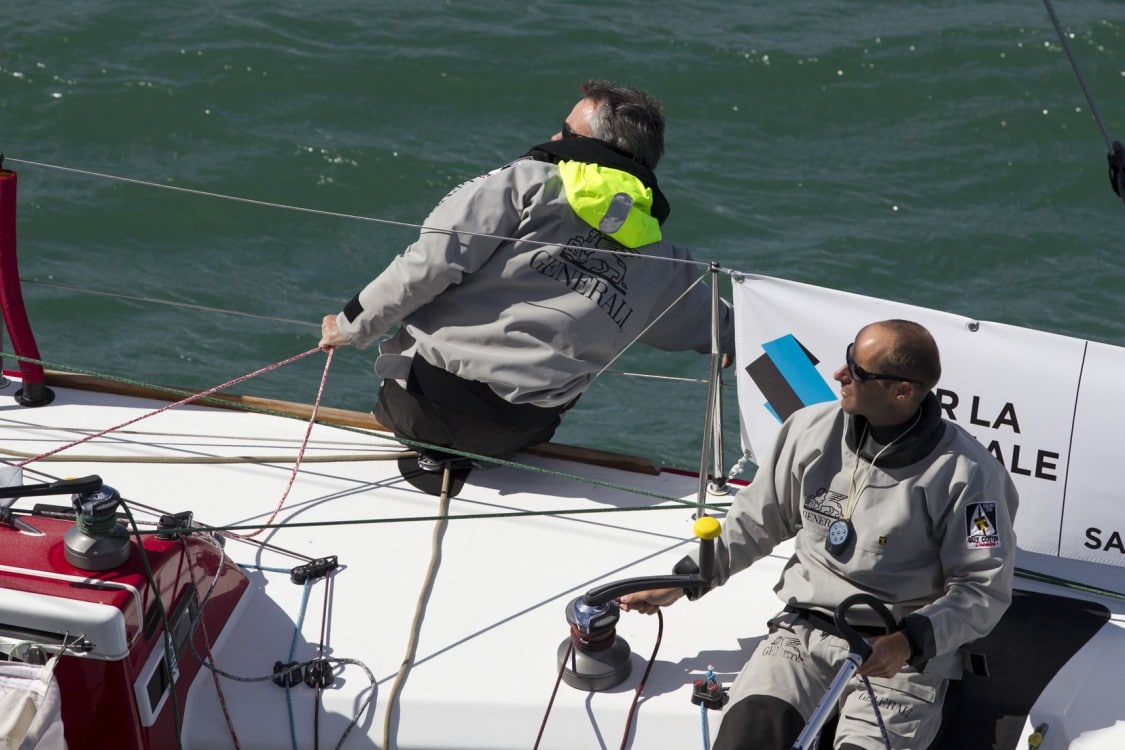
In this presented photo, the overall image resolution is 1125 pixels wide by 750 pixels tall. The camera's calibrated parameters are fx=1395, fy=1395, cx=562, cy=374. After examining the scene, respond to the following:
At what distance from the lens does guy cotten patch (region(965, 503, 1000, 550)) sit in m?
2.81

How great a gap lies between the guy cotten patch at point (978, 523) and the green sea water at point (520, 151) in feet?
12.0

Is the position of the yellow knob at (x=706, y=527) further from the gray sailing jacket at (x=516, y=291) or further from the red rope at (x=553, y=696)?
the gray sailing jacket at (x=516, y=291)

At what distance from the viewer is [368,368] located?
7129 mm

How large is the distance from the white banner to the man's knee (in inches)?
39.4

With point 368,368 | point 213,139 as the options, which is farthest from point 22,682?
point 213,139

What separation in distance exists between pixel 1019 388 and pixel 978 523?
70 centimetres

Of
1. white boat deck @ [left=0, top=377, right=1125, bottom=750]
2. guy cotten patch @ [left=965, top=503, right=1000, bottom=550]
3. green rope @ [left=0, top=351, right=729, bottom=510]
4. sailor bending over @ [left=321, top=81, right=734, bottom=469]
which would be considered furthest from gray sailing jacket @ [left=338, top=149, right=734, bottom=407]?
guy cotten patch @ [left=965, top=503, right=1000, bottom=550]

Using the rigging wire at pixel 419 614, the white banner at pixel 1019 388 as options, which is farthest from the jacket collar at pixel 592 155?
the rigging wire at pixel 419 614

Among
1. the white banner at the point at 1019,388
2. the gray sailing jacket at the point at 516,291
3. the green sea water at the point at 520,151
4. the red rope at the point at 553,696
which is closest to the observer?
the red rope at the point at 553,696

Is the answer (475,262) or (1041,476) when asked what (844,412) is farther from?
(475,262)

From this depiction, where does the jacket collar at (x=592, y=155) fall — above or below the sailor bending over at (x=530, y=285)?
above

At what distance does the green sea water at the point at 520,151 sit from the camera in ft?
24.0

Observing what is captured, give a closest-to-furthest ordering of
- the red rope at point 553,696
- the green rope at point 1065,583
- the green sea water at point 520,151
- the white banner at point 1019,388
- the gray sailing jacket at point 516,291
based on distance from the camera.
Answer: the red rope at point 553,696, the white banner at point 1019,388, the green rope at point 1065,583, the gray sailing jacket at point 516,291, the green sea water at point 520,151

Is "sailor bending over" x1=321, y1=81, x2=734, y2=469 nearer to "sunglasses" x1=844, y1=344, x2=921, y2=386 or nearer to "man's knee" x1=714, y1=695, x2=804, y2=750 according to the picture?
"sunglasses" x1=844, y1=344, x2=921, y2=386
